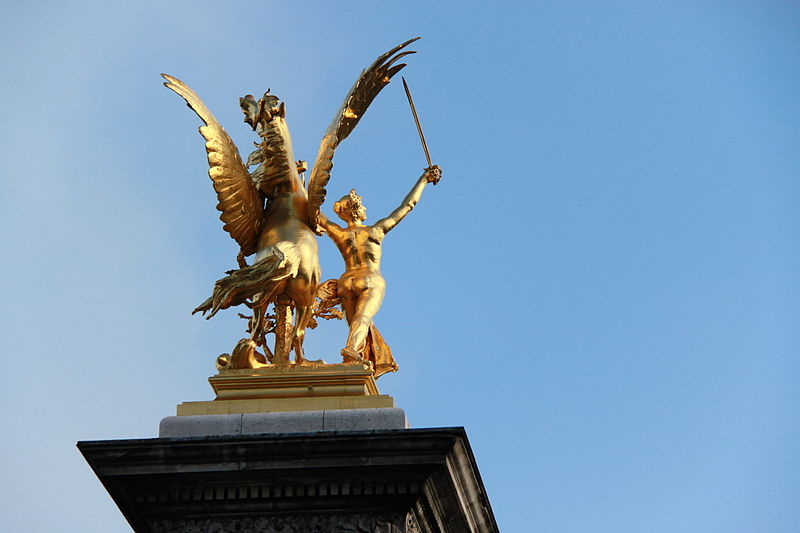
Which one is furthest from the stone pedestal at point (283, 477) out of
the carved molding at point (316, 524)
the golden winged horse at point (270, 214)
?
the golden winged horse at point (270, 214)

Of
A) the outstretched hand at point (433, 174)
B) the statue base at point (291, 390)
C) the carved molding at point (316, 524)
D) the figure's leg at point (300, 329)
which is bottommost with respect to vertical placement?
the carved molding at point (316, 524)

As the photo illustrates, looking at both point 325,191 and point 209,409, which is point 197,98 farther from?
point 209,409

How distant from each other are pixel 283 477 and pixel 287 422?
0.82 meters

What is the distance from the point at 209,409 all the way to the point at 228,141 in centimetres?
366

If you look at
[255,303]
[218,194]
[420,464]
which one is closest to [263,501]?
[420,464]

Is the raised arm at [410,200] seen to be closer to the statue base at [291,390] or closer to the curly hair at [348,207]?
the curly hair at [348,207]

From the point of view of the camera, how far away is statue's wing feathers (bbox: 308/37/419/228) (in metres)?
19.1

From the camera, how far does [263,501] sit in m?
16.5

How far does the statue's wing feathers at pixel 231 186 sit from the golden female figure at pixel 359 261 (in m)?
1.03

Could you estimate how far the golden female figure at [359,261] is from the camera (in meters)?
19.1

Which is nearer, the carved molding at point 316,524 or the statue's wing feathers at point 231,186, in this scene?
the carved molding at point 316,524

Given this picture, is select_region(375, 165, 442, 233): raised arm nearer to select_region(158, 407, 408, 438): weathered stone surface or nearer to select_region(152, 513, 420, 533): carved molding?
select_region(158, 407, 408, 438): weathered stone surface

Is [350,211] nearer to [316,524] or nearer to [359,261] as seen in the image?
[359,261]

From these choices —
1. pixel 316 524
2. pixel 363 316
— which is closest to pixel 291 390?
pixel 363 316
